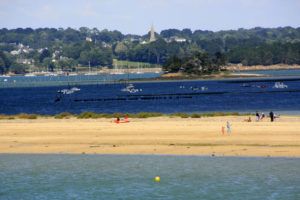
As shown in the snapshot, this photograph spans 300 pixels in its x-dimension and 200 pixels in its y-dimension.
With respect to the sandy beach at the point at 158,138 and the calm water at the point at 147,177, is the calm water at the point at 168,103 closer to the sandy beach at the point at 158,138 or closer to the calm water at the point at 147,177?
the sandy beach at the point at 158,138

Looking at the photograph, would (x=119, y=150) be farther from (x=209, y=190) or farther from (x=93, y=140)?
(x=209, y=190)

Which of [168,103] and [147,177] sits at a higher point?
[147,177]

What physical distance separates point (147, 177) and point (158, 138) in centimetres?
1244

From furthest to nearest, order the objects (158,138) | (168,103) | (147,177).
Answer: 1. (168,103)
2. (158,138)
3. (147,177)

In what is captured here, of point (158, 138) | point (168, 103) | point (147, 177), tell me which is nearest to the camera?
point (147, 177)

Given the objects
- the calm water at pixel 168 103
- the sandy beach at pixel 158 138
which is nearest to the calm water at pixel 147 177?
the sandy beach at pixel 158 138

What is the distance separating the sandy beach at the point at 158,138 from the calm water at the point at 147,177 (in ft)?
6.83

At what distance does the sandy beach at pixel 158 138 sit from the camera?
46.4 metres

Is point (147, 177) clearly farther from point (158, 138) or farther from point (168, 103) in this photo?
point (168, 103)

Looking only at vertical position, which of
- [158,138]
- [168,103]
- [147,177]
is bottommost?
[168,103]

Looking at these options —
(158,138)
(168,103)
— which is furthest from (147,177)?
(168,103)

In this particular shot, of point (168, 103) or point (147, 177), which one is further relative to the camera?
point (168, 103)

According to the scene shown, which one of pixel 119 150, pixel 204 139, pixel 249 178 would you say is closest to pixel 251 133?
pixel 204 139

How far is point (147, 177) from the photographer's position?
39.2 metres
